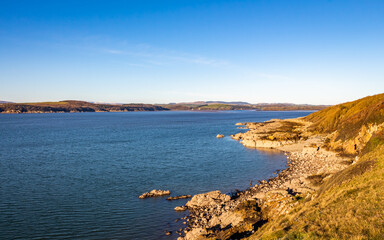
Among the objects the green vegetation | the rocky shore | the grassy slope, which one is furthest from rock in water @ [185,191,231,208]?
the green vegetation

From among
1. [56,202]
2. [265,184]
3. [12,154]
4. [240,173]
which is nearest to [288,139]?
[240,173]

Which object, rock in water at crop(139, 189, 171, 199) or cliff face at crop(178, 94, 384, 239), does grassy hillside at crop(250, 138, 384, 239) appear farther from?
rock in water at crop(139, 189, 171, 199)

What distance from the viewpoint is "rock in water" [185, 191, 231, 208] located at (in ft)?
96.0

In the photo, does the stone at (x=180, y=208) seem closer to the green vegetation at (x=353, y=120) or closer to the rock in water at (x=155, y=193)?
the rock in water at (x=155, y=193)

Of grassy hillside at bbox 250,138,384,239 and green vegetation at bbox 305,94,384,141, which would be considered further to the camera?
green vegetation at bbox 305,94,384,141

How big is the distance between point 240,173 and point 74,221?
27661 mm

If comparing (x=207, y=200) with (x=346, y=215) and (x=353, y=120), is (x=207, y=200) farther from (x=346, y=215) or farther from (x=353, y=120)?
(x=353, y=120)

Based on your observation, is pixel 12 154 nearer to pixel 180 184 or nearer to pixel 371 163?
pixel 180 184

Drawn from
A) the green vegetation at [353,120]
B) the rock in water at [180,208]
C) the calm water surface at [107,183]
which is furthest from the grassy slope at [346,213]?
the green vegetation at [353,120]

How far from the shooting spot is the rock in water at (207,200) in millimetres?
29266

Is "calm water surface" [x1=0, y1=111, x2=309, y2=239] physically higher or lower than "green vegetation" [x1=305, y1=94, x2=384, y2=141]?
lower

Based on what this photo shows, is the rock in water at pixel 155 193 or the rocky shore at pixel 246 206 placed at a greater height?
the rocky shore at pixel 246 206

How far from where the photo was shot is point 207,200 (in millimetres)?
30016

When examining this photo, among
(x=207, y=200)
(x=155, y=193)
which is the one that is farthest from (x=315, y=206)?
(x=155, y=193)
